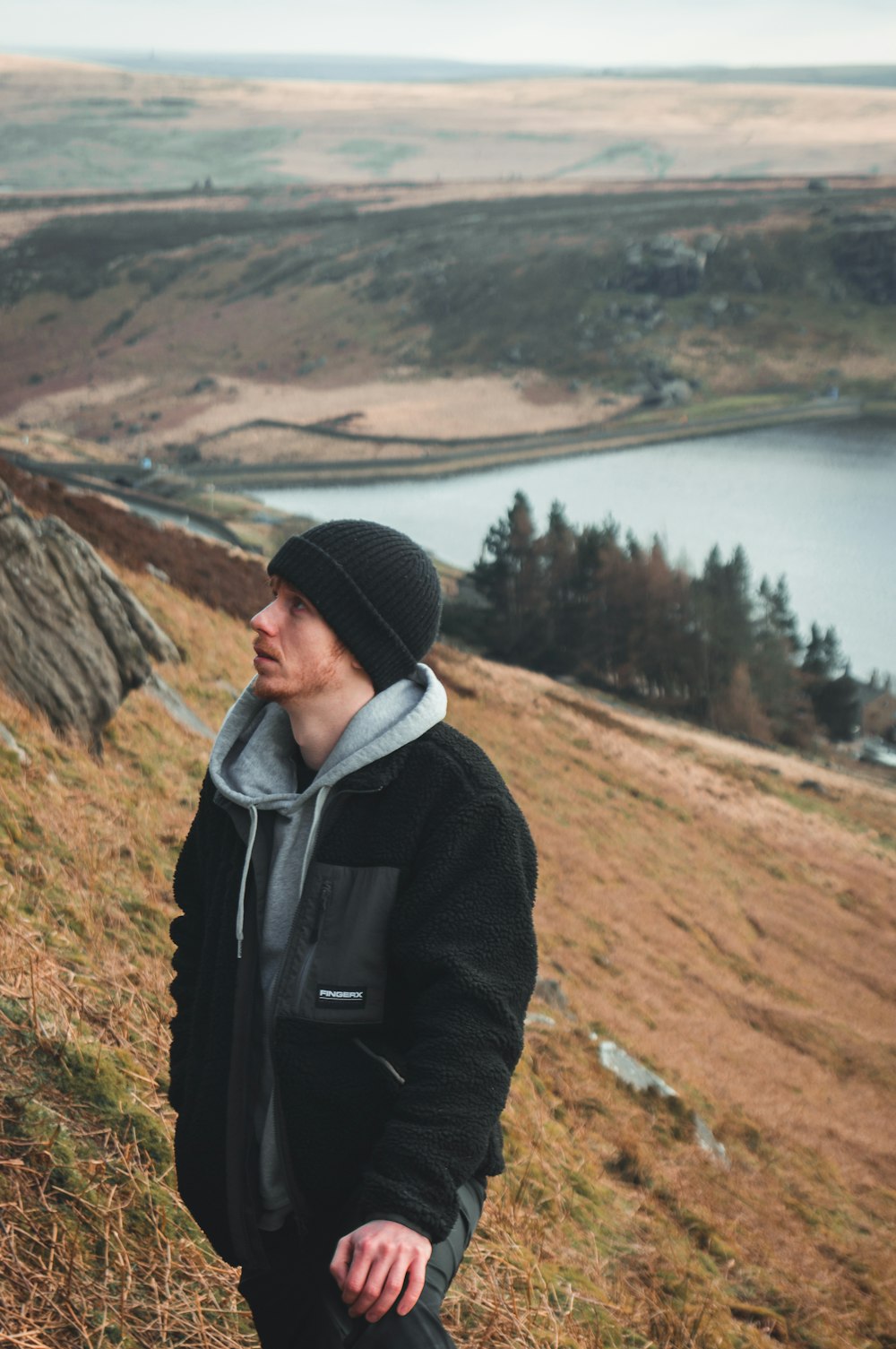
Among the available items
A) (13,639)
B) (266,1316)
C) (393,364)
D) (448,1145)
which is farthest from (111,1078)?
(393,364)

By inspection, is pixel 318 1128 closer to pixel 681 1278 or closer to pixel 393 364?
pixel 681 1278

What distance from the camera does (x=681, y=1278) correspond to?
6426 mm

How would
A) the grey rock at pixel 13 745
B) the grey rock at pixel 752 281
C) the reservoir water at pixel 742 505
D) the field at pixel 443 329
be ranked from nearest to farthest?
the grey rock at pixel 13 745 < the reservoir water at pixel 742 505 < the field at pixel 443 329 < the grey rock at pixel 752 281

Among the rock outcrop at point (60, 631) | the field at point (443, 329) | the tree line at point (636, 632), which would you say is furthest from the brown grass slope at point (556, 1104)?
the field at point (443, 329)

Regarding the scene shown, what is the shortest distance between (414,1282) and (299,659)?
53.0 inches

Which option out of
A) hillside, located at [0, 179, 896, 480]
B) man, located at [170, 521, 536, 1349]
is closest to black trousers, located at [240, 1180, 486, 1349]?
Result: man, located at [170, 521, 536, 1349]

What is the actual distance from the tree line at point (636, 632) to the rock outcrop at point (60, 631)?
49983mm

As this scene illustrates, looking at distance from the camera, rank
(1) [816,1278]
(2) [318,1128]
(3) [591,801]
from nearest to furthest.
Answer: (2) [318,1128] → (1) [816,1278] → (3) [591,801]

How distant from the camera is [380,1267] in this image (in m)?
2.28

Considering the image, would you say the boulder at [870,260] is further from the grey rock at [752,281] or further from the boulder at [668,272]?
the boulder at [668,272]

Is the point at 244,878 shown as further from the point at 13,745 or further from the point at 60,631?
the point at 60,631

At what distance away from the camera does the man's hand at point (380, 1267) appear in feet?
7.48

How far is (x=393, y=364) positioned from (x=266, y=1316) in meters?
159

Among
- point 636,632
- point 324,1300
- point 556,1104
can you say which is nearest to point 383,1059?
point 324,1300
